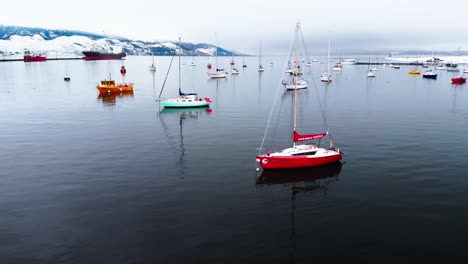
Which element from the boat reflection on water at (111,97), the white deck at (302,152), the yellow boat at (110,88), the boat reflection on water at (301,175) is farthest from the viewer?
the yellow boat at (110,88)

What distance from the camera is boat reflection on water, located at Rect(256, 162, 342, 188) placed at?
39.7m

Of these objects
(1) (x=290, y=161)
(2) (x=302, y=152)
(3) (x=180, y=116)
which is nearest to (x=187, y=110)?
(3) (x=180, y=116)

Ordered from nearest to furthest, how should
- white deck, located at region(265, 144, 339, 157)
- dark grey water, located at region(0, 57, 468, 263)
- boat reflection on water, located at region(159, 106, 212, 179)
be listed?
dark grey water, located at region(0, 57, 468, 263) < white deck, located at region(265, 144, 339, 157) < boat reflection on water, located at region(159, 106, 212, 179)

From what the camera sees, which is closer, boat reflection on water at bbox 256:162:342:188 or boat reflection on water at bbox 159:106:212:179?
boat reflection on water at bbox 256:162:342:188

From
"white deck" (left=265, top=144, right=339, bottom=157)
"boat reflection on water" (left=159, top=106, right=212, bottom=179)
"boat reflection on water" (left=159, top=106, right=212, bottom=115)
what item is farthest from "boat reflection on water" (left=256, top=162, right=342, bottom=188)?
"boat reflection on water" (left=159, top=106, right=212, bottom=115)

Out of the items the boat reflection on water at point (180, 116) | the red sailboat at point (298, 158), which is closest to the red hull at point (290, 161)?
the red sailboat at point (298, 158)

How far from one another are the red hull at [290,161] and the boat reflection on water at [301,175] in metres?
0.54

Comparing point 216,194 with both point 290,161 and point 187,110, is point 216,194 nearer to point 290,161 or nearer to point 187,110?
point 290,161

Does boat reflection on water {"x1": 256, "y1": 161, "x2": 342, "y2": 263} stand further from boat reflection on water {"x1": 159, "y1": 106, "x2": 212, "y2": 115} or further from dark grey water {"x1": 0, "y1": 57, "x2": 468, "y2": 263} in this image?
boat reflection on water {"x1": 159, "y1": 106, "x2": 212, "y2": 115}

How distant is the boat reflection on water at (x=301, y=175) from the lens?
1561 inches

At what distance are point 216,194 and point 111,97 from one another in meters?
86.6

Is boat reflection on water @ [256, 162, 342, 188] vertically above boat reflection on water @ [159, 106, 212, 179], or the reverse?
boat reflection on water @ [159, 106, 212, 179]

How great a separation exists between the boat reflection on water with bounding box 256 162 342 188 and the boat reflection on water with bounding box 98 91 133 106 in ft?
225

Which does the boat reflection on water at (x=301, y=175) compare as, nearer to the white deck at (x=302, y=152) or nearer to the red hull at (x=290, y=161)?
the red hull at (x=290, y=161)
